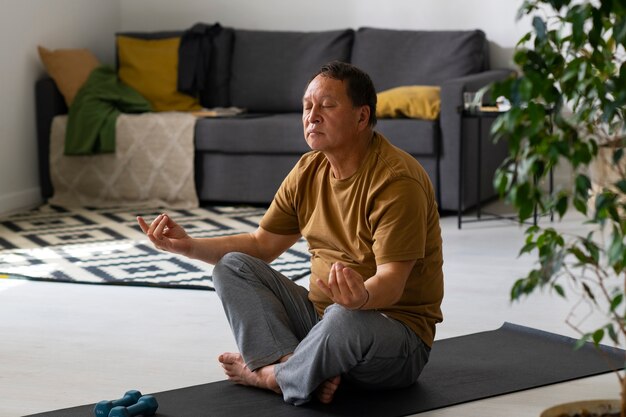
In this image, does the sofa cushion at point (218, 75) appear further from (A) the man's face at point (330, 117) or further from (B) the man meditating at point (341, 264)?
(A) the man's face at point (330, 117)

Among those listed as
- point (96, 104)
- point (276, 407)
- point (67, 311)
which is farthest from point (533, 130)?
point (96, 104)

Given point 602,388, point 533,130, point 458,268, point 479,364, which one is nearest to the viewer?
point 533,130

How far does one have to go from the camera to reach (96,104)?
5.70 meters

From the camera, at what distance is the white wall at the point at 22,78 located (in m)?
5.50

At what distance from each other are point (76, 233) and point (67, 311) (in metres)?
1.46

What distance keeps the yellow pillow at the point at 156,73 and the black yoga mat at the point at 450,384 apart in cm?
335

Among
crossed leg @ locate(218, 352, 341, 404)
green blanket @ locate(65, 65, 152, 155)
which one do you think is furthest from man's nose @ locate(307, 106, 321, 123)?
green blanket @ locate(65, 65, 152, 155)

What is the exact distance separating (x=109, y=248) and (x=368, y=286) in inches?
95.2

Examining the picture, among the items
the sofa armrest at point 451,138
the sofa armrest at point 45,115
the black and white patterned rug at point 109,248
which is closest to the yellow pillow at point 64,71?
the sofa armrest at point 45,115

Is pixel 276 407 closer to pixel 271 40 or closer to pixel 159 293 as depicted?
pixel 159 293

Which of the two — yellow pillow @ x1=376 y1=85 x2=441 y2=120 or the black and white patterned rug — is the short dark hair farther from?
yellow pillow @ x1=376 y1=85 x2=441 y2=120

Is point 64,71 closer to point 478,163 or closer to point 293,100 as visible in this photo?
point 293,100

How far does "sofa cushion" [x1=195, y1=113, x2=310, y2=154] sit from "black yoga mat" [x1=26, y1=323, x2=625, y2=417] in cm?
247

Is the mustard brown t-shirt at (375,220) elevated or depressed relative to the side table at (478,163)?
elevated
